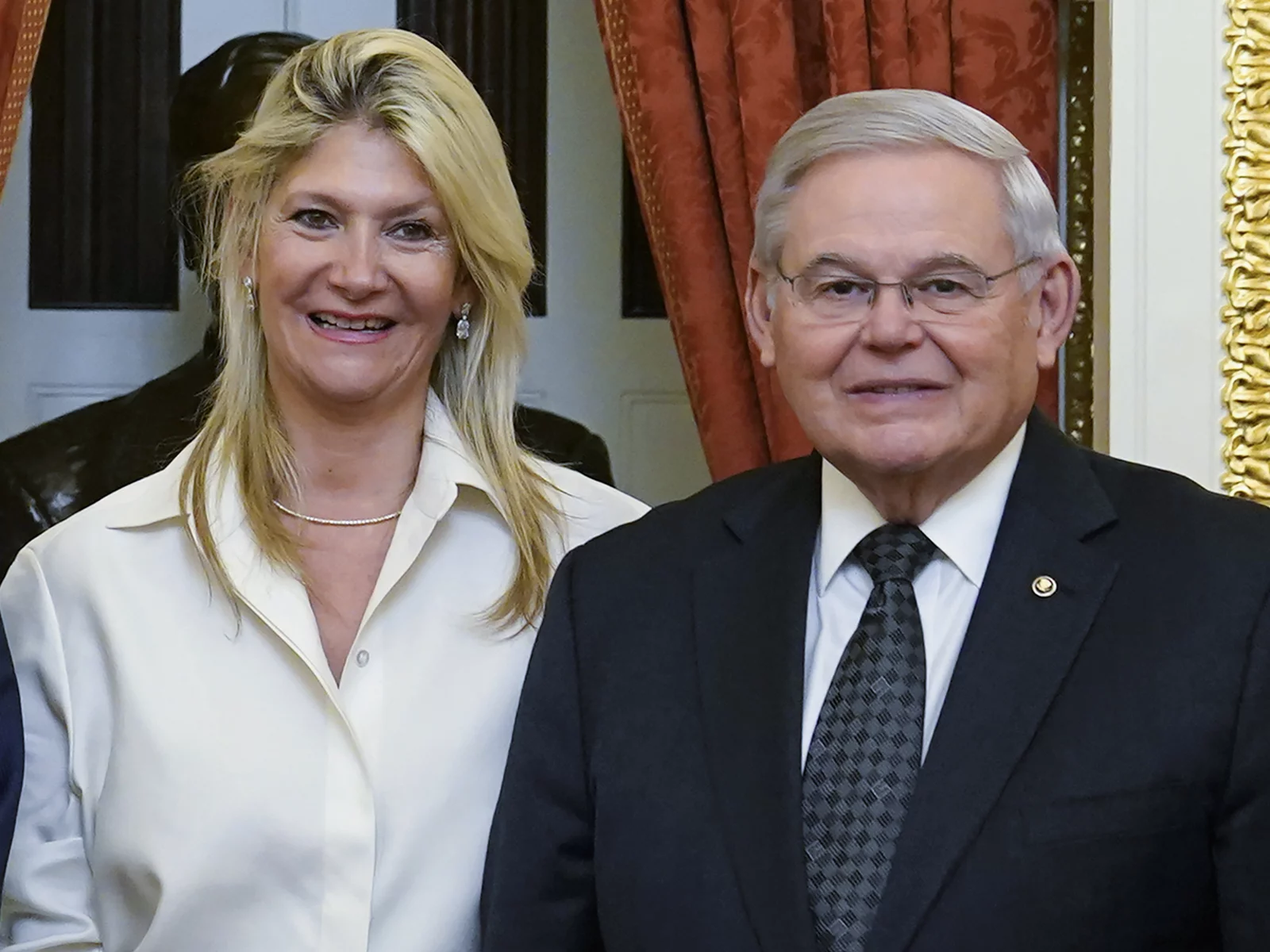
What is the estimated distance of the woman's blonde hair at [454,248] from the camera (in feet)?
6.28

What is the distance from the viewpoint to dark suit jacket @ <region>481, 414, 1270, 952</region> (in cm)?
147

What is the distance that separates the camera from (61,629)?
1891 millimetres

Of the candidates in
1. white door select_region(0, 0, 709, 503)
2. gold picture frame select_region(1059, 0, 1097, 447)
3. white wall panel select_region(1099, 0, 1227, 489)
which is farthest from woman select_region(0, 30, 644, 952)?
white door select_region(0, 0, 709, 503)

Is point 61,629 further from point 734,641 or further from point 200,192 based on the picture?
point 200,192

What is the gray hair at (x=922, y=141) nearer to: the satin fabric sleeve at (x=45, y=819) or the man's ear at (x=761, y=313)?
the man's ear at (x=761, y=313)

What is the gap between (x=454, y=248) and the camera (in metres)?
1.96

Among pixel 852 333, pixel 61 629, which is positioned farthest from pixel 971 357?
pixel 61 629

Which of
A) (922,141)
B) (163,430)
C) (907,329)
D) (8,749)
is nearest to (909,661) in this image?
(907,329)

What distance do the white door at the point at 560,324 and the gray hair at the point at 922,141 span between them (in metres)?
1.62

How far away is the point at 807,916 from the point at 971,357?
0.53 meters

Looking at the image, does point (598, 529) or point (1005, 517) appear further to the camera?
point (598, 529)

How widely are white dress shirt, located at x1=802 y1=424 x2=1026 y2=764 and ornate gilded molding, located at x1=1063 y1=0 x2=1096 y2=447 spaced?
34.1 inches

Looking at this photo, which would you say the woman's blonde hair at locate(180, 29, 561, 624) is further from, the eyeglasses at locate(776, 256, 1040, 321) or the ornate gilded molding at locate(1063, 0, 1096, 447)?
the ornate gilded molding at locate(1063, 0, 1096, 447)

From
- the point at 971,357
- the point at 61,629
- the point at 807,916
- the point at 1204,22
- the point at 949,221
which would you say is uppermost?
the point at 1204,22
